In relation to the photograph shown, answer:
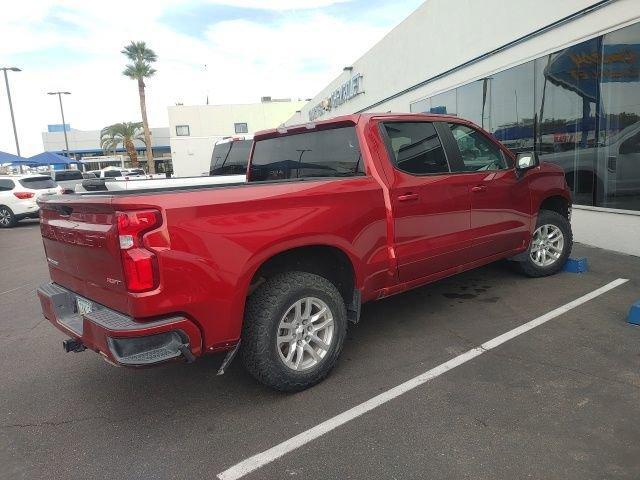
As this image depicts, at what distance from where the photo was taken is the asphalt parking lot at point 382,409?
2637 mm

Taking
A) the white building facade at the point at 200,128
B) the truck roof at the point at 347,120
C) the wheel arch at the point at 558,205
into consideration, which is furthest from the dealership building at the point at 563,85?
the white building facade at the point at 200,128

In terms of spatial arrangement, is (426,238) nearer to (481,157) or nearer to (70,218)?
(481,157)

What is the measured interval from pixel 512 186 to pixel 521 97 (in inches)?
171

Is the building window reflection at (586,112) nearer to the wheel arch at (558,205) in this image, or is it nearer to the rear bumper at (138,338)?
the wheel arch at (558,205)

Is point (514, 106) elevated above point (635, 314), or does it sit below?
above

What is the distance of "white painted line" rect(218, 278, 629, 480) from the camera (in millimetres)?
2676

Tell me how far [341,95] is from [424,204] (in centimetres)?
1672

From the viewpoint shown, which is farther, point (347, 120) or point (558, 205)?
point (558, 205)

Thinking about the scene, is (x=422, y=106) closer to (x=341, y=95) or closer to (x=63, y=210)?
(x=341, y=95)

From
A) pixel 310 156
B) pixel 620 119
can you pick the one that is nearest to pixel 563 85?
pixel 620 119

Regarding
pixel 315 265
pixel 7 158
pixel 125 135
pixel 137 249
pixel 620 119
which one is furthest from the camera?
pixel 125 135

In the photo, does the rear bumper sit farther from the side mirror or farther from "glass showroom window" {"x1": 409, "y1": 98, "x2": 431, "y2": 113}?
"glass showroom window" {"x1": 409, "y1": 98, "x2": 431, "y2": 113}

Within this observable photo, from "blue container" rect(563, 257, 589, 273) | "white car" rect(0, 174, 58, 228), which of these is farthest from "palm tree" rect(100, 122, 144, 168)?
"blue container" rect(563, 257, 589, 273)

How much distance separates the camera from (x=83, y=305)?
3232mm
